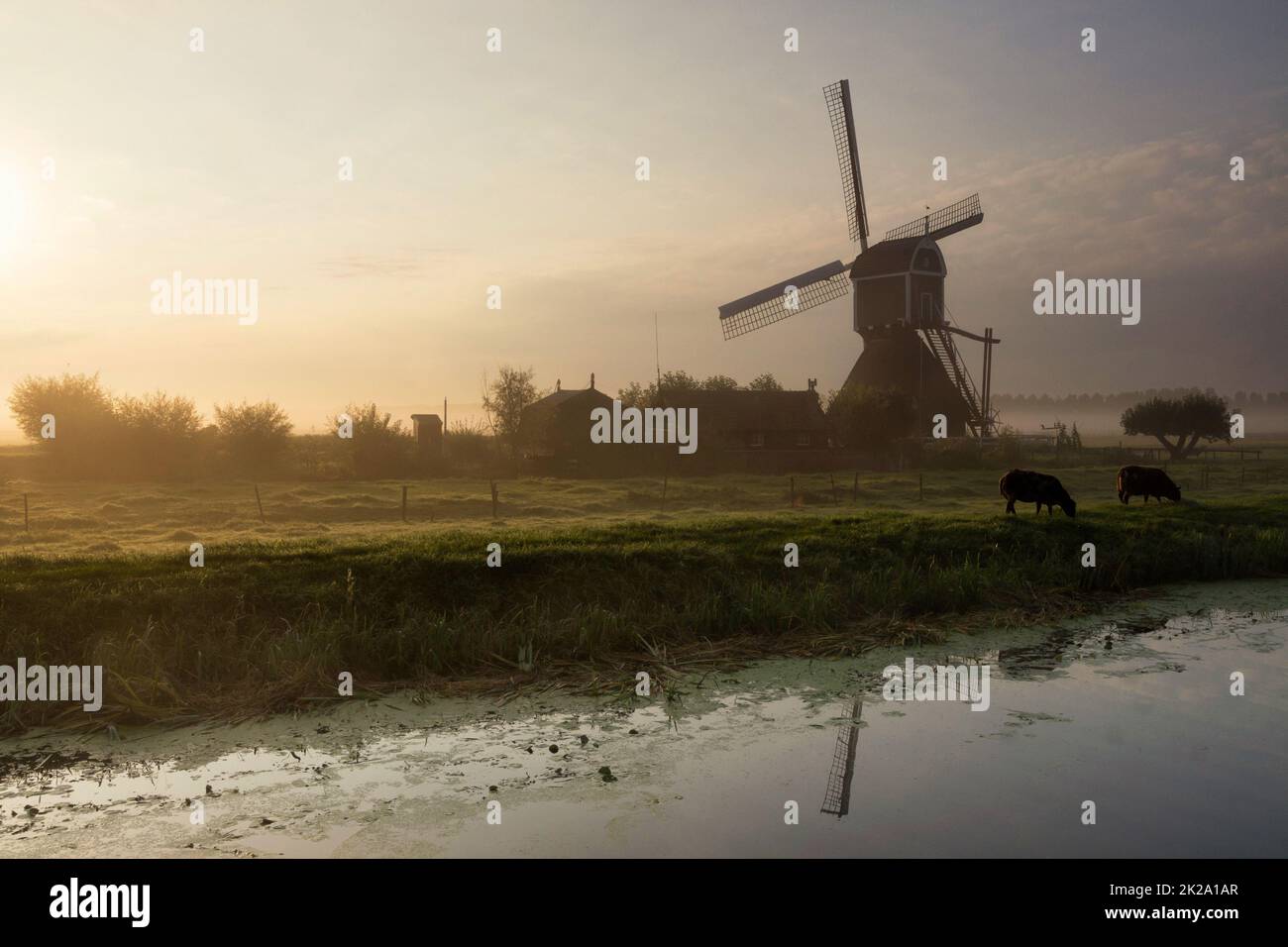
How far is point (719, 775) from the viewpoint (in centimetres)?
718

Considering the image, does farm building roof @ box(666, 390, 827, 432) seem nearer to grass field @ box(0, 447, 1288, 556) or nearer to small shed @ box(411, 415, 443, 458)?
grass field @ box(0, 447, 1288, 556)

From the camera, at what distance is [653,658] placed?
10750 millimetres

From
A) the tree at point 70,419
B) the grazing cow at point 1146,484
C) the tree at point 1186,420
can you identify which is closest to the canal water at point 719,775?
the grazing cow at point 1146,484

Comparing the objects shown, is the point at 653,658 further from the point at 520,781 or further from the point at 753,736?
the point at 520,781

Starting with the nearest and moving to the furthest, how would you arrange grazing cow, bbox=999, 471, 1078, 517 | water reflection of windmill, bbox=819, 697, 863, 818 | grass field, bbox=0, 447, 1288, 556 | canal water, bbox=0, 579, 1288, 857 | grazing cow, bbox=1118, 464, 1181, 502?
canal water, bbox=0, 579, 1288, 857
water reflection of windmill, bbox=819, 697, 863, 818
grazing cow, bbox=999, 471, 1078, 517
grazing cow, bbox=1118, 464, 1181, 502
grass field, bbox=0, 447, 1288, 556

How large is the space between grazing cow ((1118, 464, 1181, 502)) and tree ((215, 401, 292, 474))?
45432mm

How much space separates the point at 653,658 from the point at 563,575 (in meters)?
2.79

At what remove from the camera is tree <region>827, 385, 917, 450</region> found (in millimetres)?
52125

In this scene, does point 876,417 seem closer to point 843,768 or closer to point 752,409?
point 752,409

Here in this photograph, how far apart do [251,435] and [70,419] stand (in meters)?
9.95

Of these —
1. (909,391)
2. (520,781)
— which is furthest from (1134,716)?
(909,391)

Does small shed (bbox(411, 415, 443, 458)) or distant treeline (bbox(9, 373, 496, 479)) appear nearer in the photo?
distant treeline (bbox(9, 373, 496, 479))

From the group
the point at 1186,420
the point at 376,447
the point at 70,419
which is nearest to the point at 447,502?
the point at 376,447

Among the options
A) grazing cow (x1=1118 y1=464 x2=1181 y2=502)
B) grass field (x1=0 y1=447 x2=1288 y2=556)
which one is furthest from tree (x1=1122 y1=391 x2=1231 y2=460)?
grazing cow (x1=1118 y1=464 x2=1181 y2=502)
